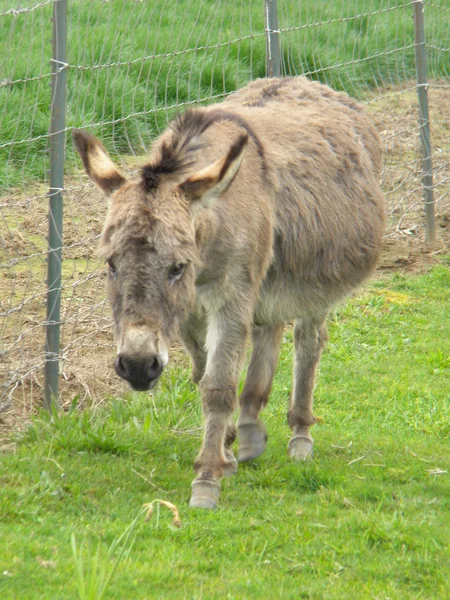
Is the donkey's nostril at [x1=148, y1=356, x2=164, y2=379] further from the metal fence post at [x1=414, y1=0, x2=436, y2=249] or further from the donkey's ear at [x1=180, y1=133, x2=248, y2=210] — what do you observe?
the metal fence post at [x1=414, y1=0, x2=436, y2=249]

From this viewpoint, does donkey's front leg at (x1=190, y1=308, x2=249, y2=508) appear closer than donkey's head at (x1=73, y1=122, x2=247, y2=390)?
No

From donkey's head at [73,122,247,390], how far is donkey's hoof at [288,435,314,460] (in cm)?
144

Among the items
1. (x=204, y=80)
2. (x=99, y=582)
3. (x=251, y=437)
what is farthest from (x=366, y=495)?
(x=204, y=80)

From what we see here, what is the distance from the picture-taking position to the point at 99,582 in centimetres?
302

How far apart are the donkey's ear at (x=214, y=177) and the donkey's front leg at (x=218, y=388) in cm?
61

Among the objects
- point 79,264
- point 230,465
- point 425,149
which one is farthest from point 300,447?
point 425,149

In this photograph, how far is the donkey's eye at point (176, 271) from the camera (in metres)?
4.18

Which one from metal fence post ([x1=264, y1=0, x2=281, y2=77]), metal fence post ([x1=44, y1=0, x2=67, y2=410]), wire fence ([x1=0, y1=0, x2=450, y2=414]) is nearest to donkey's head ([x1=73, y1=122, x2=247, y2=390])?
metal fence post ([x1=44, y1=0, x2=67, y2=410])

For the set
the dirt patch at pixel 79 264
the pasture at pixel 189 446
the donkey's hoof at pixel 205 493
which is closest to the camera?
the pasture at pixel 189 446

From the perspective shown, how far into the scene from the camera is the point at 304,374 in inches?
224

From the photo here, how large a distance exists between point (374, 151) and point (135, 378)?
2835 mm

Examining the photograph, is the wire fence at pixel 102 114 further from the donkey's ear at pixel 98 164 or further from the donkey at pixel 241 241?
the donkey at pixel 241 241

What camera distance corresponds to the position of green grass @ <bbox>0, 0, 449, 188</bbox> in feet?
23.9

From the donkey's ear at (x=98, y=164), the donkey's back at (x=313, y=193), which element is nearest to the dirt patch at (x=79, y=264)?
A: the donkey's ear at (x=98, y=164)
